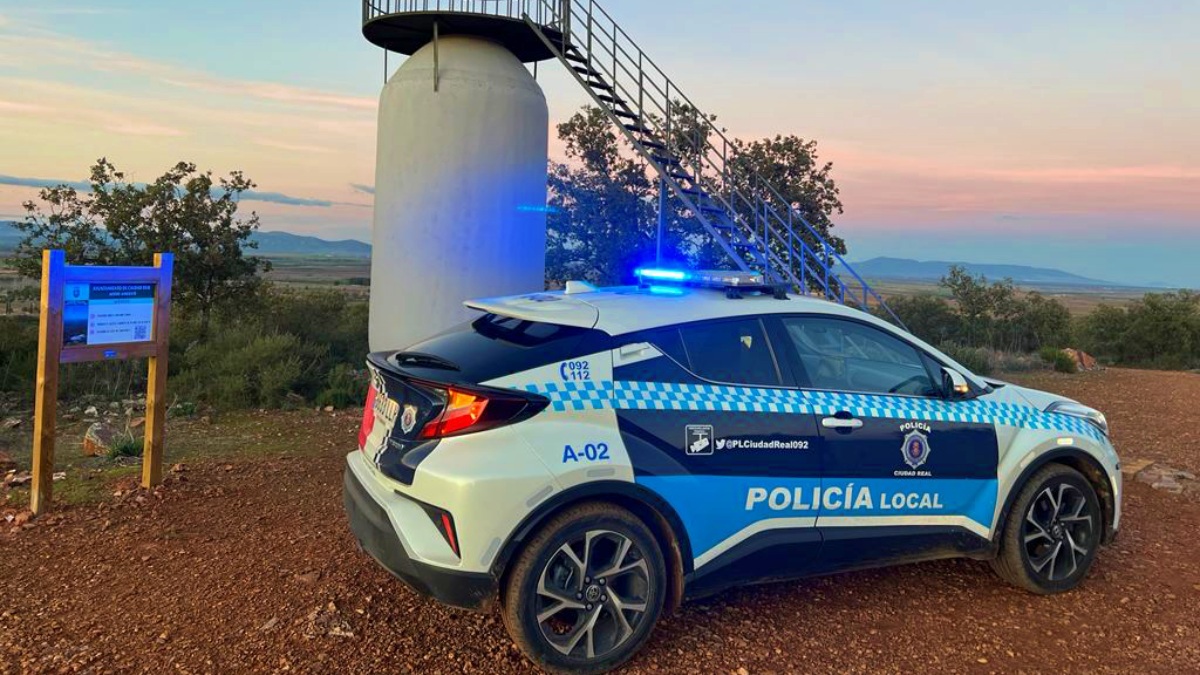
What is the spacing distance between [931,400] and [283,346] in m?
9.34

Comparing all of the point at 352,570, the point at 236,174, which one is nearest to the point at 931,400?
the point at 352,570

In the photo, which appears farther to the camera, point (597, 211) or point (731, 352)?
point (597, 211)

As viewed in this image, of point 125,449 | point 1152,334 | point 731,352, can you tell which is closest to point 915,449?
point 731,352

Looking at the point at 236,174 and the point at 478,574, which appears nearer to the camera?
Answer: the point at 478,574

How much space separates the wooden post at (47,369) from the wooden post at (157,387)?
62cm

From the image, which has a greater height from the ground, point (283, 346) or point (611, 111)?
point (611, 111)

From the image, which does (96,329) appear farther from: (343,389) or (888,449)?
(888,449)

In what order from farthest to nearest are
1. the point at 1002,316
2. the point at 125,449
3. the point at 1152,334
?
the point at 1002,316
the point at 1152,334
the point at 125,449

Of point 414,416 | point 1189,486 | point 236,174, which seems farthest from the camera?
point 236,174

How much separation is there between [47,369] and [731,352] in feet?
14.8

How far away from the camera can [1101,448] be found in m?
4.51

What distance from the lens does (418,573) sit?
3162 mm

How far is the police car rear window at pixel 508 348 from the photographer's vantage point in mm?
3301

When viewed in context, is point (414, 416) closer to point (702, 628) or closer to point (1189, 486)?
point (702, 628)
